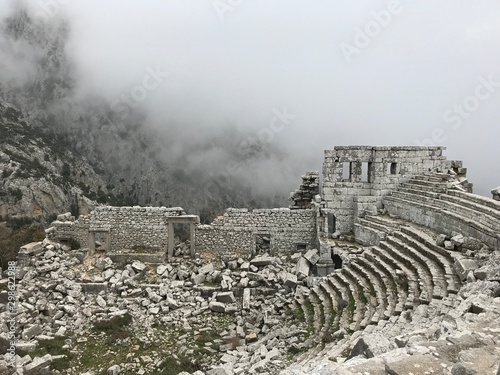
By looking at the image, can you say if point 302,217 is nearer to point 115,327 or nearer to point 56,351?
point 115,327

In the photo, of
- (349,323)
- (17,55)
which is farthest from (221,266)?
(17,55)

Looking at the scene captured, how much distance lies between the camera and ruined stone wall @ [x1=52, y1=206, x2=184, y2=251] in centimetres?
1780

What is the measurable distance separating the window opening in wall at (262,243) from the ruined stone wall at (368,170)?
304cm

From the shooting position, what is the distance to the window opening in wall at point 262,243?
1762cm

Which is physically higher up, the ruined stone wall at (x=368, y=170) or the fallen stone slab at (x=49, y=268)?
the ruined stone wall at (x=368, y=170)

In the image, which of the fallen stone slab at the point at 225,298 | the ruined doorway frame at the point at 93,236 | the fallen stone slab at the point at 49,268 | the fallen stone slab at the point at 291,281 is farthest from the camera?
the ruined doorway frame at the point at 93,236

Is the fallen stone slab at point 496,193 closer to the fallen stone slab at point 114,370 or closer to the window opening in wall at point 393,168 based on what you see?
the window opening in wall at point 393,168

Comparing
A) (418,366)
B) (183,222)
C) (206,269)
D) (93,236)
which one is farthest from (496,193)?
(93,236)

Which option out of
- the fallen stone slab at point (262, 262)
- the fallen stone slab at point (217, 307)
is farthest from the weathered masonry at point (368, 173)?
the fallen stone slab at point (217, 307)

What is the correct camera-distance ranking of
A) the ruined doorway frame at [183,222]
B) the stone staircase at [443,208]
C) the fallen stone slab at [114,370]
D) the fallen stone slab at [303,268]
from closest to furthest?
the fallen stone slab at [114,370]
the stone staircase at [443,208]
the fallen stone slab at [303,268]
the ruined doorway frame at [183,222]

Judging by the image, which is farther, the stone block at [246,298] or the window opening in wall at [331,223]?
the window opening in wall at [331,223]

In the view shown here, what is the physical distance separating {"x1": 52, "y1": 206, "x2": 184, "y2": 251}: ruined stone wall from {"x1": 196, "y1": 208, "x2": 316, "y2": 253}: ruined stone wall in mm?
1848

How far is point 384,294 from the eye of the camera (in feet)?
34.3

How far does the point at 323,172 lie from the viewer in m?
17.8
